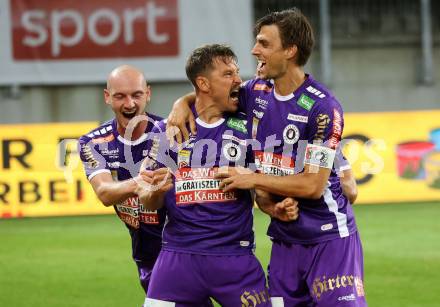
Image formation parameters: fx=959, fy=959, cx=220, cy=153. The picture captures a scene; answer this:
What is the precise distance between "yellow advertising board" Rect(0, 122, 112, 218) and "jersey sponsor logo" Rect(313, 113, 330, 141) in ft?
31.1

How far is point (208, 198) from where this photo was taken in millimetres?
5109

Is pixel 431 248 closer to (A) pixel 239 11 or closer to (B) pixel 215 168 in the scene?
(B) pixel 215 168

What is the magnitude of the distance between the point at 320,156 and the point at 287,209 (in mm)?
331

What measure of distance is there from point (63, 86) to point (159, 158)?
16.1m

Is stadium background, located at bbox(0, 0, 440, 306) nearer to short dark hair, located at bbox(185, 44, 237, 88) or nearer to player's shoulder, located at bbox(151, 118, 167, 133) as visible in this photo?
player's shoulder, located at bbox(151, 118, 167, 133)

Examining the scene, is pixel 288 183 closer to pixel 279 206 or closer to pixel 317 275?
pixel 279 206

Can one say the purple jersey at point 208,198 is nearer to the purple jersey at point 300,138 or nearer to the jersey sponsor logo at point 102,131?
the purple jersey at point 300,138

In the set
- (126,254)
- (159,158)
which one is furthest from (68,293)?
(159,158)

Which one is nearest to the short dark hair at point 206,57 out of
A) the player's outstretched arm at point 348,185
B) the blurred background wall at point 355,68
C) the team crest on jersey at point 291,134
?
the team crest on jersey at point 291,134

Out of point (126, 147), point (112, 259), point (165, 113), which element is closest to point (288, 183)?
point (126, 147)

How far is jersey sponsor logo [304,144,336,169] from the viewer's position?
505 cm

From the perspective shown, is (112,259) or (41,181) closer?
(112,259)

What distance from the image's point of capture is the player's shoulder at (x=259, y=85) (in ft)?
17.6

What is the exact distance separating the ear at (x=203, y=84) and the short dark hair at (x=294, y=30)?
46cm
